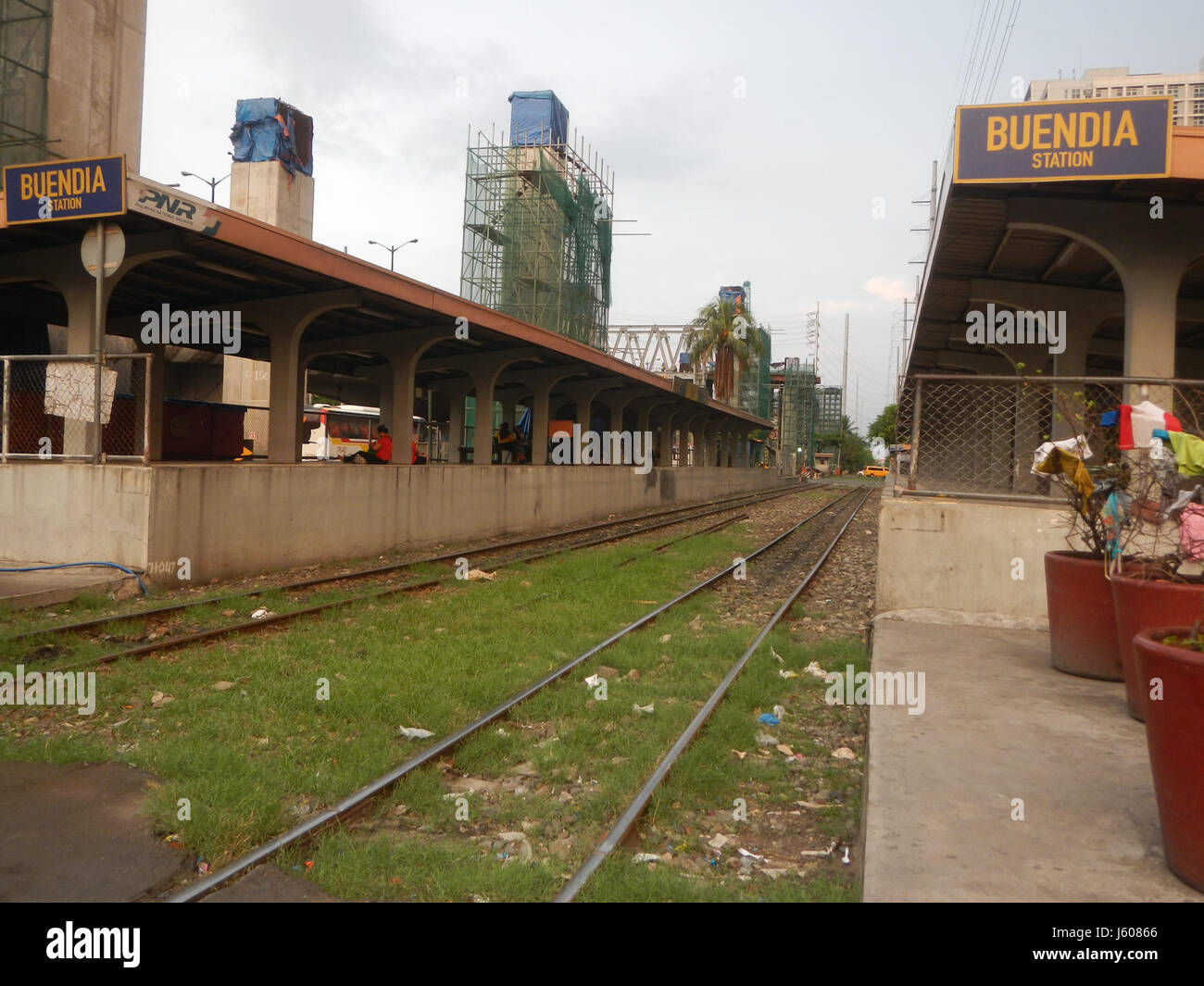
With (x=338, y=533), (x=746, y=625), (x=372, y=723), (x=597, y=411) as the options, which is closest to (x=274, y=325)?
(x=338, y=533)

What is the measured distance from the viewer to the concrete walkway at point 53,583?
30.2 feet

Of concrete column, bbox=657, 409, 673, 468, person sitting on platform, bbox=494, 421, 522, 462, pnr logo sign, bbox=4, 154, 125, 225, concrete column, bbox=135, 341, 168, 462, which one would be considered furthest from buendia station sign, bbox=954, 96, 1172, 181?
concrete column, bbox=657, 409, 673, 468

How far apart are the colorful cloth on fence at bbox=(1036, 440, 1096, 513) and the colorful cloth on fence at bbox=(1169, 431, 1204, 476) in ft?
2.94

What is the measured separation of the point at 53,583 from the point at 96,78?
28005mm

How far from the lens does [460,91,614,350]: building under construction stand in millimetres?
51438

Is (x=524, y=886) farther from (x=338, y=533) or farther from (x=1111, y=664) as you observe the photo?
(x=338, y=533)

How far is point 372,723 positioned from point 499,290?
157ft

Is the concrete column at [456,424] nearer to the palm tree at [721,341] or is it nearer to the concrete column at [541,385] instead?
the concrete column at [541,385]

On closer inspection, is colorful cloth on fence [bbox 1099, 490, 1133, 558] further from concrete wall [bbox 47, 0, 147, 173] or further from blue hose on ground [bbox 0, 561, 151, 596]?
concrete wall [bbox 47, 0, 147, 173]

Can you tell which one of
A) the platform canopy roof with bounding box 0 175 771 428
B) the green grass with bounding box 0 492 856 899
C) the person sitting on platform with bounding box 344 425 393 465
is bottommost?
the green grass with bounding box 0 492 856 899

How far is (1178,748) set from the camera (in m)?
2.96

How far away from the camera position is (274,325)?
1575 centimetres

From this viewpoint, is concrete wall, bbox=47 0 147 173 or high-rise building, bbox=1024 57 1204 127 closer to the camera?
concrete wall, bbox=47 0 147 173

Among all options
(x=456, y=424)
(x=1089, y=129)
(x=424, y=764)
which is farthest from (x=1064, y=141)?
(x=456, y=424)
